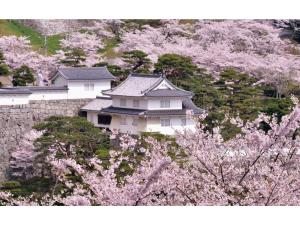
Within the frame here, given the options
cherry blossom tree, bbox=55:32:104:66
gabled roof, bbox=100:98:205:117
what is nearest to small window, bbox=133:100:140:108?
gabled roof, bbox=100:98:205:117

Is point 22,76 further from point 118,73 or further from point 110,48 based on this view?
point 110,48

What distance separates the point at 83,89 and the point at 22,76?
72.6 inches

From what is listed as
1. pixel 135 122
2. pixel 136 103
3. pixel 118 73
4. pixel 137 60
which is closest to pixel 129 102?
pixel 136 103

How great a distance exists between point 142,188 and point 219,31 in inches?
655

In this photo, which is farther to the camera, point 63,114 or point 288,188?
point 63,114

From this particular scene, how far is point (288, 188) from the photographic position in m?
6.96

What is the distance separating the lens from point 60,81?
18094 mm

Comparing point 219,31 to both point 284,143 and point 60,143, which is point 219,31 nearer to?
point 60,143

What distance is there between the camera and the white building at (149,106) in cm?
1620

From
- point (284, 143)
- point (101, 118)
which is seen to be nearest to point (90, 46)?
point (101, 118)

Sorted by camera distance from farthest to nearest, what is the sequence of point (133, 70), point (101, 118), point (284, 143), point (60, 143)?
1. point (133, 70)
2. point (101, 118)
3. point (60, 143)
4. point (284, 143)

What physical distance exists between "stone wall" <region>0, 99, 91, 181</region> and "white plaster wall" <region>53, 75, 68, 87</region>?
0.69m

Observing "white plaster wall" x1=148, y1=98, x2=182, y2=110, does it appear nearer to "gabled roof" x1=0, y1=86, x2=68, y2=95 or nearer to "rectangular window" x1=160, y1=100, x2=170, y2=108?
Result: "rectangular window" x1=160, y1=100, x2=170, y2=108

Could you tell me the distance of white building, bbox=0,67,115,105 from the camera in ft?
55.0
